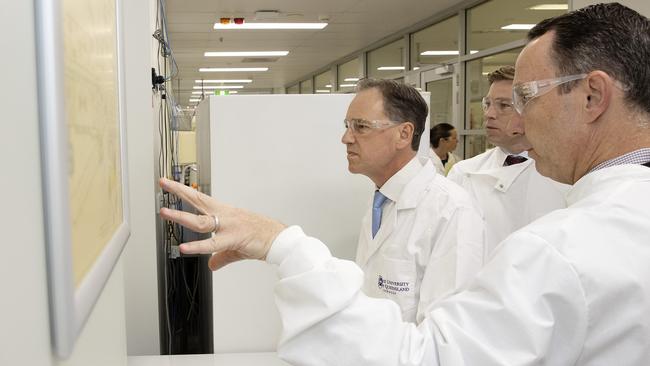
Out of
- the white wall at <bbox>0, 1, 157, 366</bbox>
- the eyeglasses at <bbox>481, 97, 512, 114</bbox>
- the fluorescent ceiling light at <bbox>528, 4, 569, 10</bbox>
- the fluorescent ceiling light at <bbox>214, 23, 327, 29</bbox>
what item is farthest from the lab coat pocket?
the fluorescent ceiling light at <bbox>214, 23, 327, 29</bbox>

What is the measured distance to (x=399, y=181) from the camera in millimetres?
1803

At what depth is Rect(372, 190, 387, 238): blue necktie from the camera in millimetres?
1862

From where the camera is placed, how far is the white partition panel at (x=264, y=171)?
2021mm

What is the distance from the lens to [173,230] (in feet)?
9.14

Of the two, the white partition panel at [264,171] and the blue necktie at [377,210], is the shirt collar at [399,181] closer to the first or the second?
the blue necktie at [377,210]

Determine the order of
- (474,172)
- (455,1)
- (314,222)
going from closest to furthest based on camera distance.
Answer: (314,222), (474,172), (455,1)

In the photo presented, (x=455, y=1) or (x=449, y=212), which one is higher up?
(x=455, y=1)

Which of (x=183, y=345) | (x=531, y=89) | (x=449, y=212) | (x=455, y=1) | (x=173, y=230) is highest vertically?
(x=455, y=1)

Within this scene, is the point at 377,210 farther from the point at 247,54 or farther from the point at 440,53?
the point at 247,54

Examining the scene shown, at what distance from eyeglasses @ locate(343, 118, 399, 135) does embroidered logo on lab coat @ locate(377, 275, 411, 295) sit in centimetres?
51

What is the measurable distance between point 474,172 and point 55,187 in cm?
198

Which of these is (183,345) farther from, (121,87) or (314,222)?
(121,87)

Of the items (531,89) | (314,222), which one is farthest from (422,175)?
(531,89)

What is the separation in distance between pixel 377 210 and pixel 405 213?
158 mm
